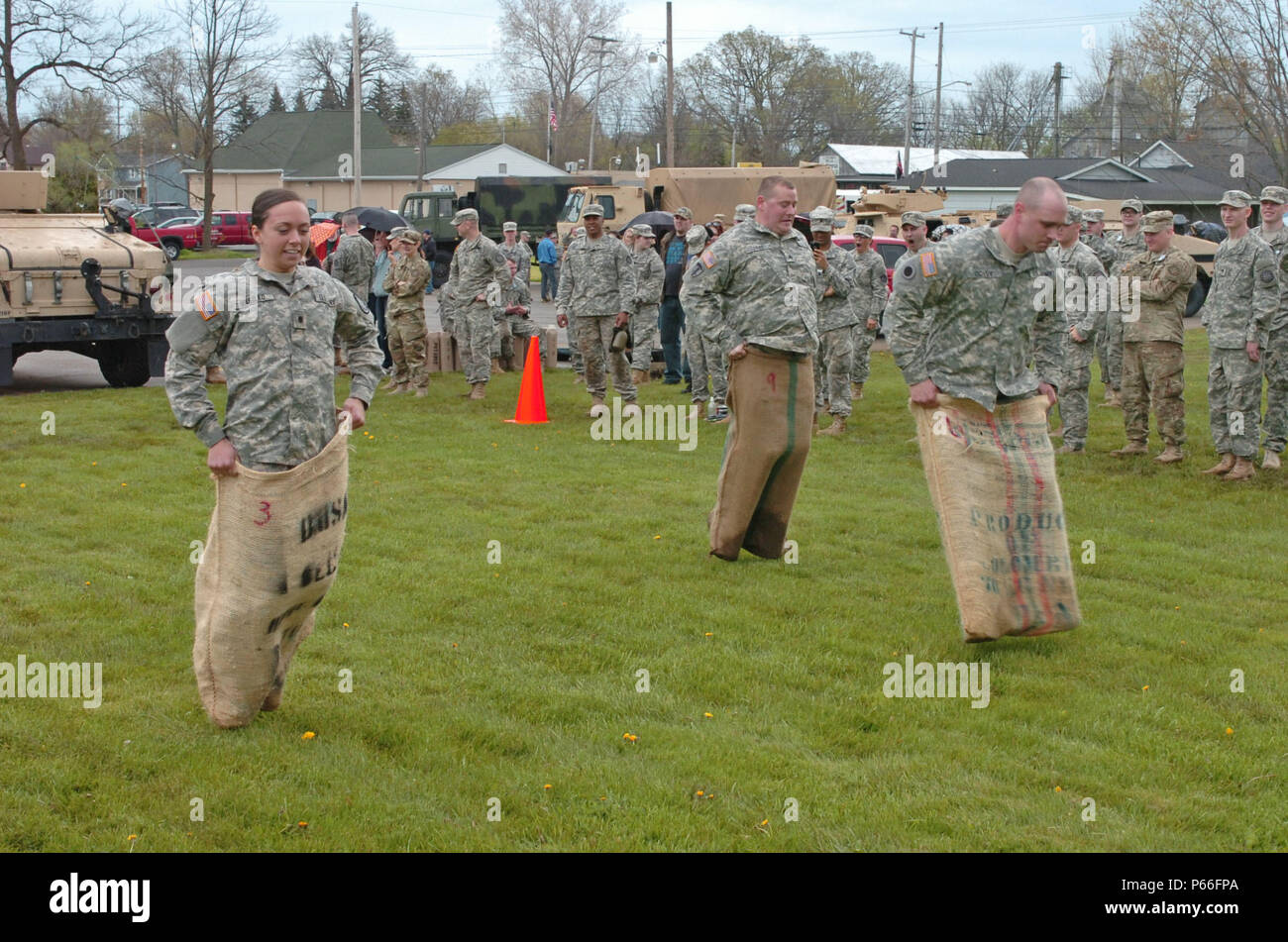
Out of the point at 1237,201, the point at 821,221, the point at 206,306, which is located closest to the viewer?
the point at 206,306

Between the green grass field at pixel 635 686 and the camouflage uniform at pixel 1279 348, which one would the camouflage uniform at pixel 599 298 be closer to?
the green grass field at pixel 635 686

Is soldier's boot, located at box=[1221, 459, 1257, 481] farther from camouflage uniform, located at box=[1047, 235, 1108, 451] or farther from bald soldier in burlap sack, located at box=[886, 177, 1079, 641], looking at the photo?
bald soldier in burlap sack, located at box=[886, 177, 1079, 641]

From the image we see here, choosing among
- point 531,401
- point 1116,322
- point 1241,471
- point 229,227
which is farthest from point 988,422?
point 229,227

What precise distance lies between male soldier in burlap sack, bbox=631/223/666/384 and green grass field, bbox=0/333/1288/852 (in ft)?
21.7

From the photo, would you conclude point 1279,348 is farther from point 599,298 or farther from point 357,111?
point 357,111

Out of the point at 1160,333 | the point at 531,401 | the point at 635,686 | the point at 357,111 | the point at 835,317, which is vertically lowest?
the point at 635,686

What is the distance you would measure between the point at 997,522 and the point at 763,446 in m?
2.05

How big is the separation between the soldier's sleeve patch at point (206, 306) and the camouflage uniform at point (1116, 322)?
10280 millimetres

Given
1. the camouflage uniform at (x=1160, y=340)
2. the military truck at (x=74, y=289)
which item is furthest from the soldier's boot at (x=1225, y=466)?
the military truck at (x=74, y=289)

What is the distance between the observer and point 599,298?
49.4 feet

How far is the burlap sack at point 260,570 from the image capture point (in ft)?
17.4

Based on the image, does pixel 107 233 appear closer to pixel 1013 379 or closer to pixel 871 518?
pixel 871 518

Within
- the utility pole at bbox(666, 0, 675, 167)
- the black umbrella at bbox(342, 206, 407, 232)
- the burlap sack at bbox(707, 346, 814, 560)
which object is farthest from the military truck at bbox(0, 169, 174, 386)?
the utility pole at bbox(666, 0, 675, 167)

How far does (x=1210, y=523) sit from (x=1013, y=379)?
4242mm
